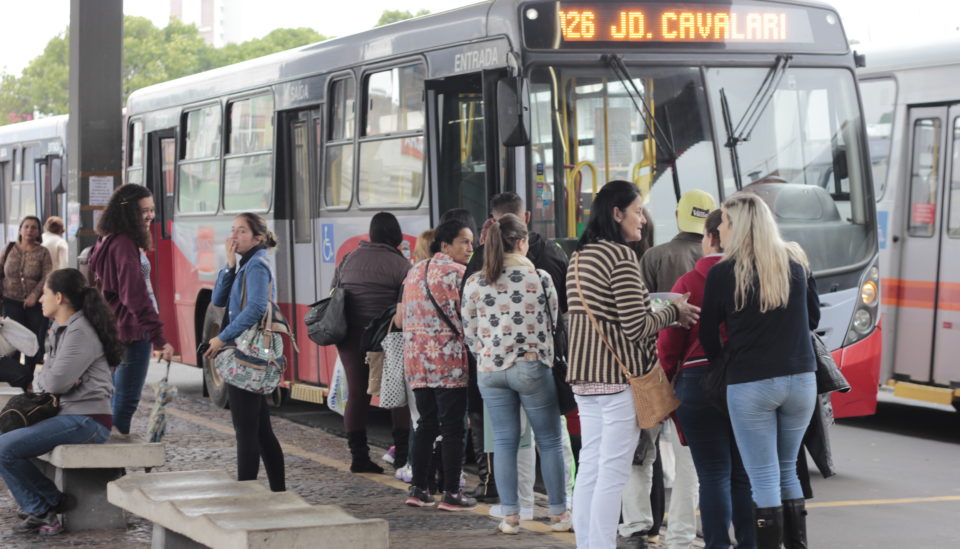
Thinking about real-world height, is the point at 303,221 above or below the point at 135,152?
below

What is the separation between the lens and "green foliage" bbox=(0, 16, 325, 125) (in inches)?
2908

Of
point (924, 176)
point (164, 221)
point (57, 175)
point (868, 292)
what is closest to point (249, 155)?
point (164, 221)

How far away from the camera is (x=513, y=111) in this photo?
8.66 m

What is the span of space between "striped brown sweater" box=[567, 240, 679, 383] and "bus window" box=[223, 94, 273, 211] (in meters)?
6.51

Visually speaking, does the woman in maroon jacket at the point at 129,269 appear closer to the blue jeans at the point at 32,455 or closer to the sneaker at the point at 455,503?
the blue jeans at the point at 32,455

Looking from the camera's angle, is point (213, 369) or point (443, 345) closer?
point (443, 345)

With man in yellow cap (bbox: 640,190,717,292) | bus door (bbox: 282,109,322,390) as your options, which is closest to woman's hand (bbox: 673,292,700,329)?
man in yellow cap (bbox: 640,190,717,292)

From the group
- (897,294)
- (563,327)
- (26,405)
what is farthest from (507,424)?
(897,294)

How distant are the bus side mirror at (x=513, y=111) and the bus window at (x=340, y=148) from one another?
102 inches

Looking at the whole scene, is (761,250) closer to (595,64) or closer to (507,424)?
(507,424)

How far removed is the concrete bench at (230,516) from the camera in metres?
5.41

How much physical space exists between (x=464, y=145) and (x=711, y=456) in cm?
383

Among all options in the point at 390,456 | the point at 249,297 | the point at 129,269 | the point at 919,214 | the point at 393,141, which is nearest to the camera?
the point at 249,297

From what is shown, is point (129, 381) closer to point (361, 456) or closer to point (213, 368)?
point (361, 456)
